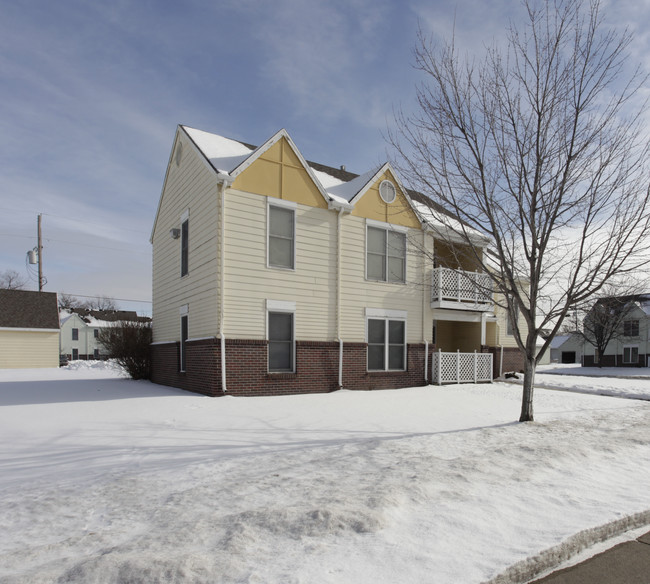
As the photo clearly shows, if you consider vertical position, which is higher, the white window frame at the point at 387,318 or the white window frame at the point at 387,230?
the white window frame at the point at 387,230

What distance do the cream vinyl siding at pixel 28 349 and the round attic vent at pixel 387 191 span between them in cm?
2416

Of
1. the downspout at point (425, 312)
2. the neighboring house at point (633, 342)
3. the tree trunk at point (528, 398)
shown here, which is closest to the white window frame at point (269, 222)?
the downspout at point (425, 312)

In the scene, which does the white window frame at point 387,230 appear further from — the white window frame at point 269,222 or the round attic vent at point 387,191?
the white window frame at point 269,222

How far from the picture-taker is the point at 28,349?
28797 mm

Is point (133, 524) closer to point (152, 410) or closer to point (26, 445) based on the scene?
point (26, 445)

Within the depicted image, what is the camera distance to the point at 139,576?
9.37 feet

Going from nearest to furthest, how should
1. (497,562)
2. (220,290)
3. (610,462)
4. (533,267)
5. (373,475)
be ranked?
1. (497,562)
2. (373,475)
3. (610,462)
4. (533,267)
5. (220,290)

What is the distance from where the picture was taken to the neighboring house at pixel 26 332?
2823cm

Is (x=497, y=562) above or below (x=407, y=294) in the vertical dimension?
below

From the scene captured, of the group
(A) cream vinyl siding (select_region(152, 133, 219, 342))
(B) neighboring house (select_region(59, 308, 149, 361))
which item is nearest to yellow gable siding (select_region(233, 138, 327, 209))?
(A) cream vinyl siding (select_region(152, 133, 219, 342))

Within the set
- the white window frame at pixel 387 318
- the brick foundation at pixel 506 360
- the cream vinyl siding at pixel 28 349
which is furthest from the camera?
the cream vinyl siding at pixel 28 349

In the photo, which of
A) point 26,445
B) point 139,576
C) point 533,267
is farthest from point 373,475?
point 533,267

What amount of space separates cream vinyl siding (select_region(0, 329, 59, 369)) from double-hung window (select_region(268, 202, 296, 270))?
74.6ft

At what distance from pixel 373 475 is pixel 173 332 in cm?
1190
